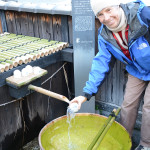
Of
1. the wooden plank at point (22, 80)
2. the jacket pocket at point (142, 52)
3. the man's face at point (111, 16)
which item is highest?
the man's face at point (111, 16)

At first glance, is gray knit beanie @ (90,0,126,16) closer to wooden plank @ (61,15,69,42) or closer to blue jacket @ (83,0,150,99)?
blue jacket @ (83,0,150,99)

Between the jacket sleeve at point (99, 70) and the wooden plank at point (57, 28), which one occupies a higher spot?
the wooden plank at point (57, 28)

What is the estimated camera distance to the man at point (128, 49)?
2.55 meters

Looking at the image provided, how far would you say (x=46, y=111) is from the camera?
4.44 meters

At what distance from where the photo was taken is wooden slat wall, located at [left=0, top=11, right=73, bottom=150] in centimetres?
374

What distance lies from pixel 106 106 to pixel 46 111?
1252mm

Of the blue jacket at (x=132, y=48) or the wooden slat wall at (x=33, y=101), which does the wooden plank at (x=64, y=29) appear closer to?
the wooden slat wall at (x=33, y=101)

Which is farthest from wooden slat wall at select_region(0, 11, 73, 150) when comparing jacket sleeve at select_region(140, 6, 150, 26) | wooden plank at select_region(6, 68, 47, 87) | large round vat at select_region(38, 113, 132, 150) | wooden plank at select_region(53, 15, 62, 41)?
jacket sleeve at select_region(140, 6, 150, 26)

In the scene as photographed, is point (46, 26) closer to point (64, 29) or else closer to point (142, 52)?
point (64, 29)

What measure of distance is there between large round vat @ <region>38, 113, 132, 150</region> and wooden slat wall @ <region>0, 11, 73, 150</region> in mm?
1056

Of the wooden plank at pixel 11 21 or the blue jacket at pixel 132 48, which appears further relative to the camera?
the wooden plank at pixel 11 21

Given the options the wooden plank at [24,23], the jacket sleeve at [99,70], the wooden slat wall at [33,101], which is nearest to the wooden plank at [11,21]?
the wooden slat wall at [33,101]

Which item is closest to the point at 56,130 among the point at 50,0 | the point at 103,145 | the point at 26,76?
the point at 103,145

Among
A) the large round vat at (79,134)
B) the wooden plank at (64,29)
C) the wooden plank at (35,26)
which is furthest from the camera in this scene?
the wooden plank at (35,26)
